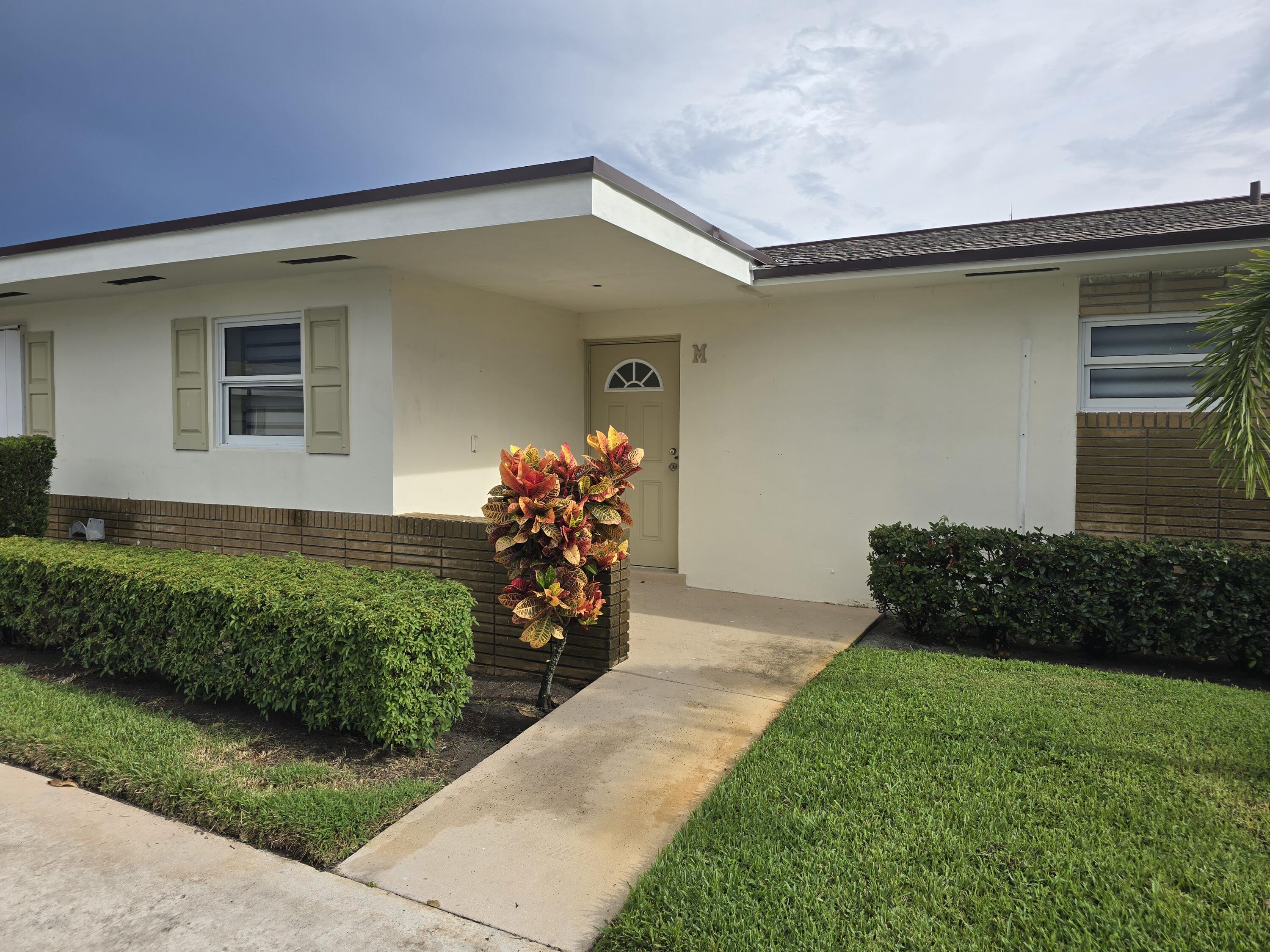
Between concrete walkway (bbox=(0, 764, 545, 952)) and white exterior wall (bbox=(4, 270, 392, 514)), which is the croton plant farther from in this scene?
white exterior wall (bbox=(4, 270, 392, 514))

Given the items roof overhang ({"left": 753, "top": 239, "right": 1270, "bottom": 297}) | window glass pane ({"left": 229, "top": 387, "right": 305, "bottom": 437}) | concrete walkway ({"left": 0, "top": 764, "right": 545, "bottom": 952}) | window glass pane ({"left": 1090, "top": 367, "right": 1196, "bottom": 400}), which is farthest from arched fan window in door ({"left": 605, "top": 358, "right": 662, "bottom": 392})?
concrete walkway ({"left": 0, "top": 764, "right": 545, "bottom": 952})

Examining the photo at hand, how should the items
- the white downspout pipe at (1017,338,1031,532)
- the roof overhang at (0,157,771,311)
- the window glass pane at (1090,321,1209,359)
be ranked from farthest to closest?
1. the white downspout pipe at (1017,338,1031,532)
2. the window glass pane at (1090,321,1209,359)
3. the roof overhang at (0,157,771,311)

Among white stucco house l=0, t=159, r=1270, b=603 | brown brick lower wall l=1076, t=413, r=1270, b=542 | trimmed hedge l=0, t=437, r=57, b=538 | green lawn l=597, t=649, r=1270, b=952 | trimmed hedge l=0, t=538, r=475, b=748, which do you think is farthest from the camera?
trimmed hedge l=0, t=437, r=57, b=538

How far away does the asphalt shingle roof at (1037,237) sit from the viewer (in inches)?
222

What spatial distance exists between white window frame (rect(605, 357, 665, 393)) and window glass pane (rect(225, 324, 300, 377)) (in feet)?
10.9

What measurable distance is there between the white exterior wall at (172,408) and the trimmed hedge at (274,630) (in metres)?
1.21

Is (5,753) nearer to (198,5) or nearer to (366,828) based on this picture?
(366,828)

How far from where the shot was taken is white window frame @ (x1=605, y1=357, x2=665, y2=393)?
8.59m

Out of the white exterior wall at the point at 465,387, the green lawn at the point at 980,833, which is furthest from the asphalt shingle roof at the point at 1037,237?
the green lawn at the point at 980,833

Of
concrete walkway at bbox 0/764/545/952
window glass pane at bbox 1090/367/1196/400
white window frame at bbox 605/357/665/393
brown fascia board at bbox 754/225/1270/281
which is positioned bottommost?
concrete walkway at bbox 0/764/545/952

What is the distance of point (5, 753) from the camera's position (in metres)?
4.16

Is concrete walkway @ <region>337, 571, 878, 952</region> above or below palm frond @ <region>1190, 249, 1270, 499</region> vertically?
below

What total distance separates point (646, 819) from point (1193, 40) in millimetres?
9302

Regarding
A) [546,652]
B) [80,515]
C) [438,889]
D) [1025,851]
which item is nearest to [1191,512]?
[1025,851]
